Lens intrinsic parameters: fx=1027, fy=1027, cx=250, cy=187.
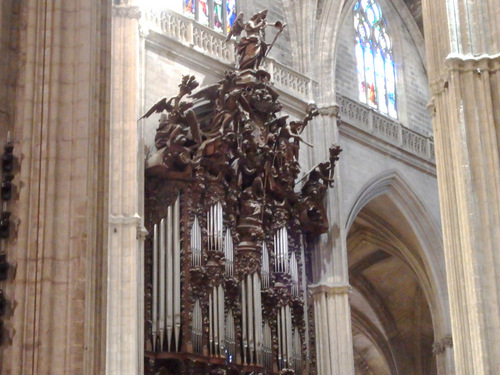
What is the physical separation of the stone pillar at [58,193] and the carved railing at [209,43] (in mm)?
8893

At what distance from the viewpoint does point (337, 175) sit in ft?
64.9

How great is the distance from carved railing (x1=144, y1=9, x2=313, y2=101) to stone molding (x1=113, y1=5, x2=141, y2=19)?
2.74ft

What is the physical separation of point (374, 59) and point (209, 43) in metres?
6.38

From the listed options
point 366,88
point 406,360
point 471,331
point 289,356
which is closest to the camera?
point 471,331

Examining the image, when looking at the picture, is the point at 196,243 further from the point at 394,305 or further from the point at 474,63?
the point at 394,305

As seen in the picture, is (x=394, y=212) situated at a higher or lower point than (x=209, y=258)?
higher

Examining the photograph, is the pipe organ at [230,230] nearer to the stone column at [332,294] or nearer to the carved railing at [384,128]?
the stone column at [332,294]

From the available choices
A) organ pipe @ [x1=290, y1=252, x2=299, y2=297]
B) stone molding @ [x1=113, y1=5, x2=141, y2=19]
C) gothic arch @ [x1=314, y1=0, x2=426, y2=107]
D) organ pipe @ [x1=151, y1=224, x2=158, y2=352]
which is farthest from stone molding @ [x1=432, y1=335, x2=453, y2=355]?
stone molding @ [x1=113, y1=5, x2=141, y2=19]

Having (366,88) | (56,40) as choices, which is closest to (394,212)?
(366,88)

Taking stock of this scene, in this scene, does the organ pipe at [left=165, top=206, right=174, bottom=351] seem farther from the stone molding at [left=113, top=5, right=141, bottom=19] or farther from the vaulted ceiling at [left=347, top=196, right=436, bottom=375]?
the vaulted ceiling at [left=347, top=196, right=436, bottom=375]

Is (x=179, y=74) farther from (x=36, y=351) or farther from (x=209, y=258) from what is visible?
(x=36, y=351)

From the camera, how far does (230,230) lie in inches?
670

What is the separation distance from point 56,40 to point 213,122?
924 cm

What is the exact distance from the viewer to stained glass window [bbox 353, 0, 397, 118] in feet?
75.1
